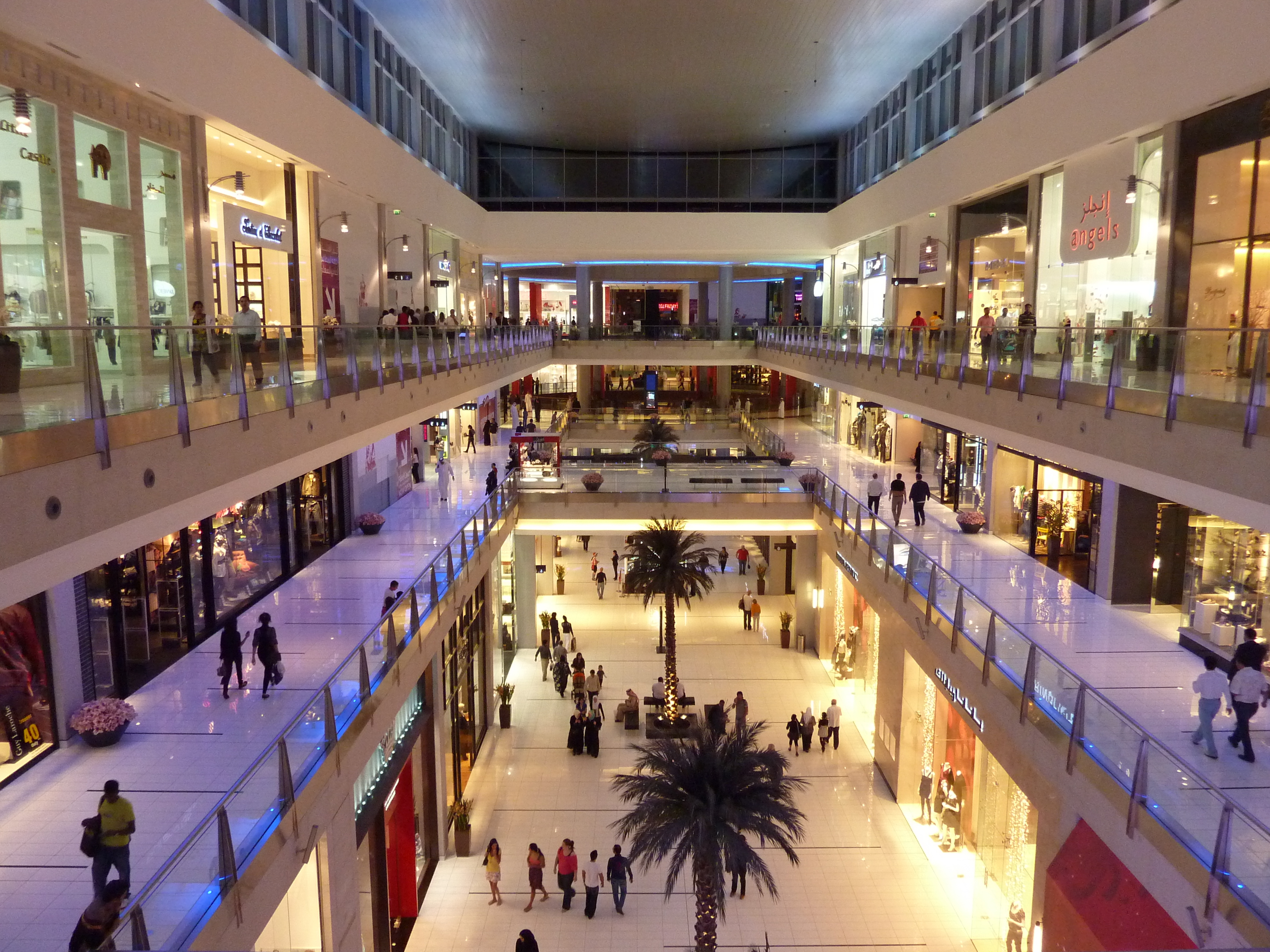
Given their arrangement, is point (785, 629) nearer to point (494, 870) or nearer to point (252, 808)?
point (494, 870)

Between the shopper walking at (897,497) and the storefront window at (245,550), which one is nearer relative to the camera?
the storefront window at (245,550)

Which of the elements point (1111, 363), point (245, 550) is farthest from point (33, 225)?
point (1111, 363)

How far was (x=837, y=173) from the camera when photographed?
36375 mm

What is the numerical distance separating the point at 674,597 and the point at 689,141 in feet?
68.6

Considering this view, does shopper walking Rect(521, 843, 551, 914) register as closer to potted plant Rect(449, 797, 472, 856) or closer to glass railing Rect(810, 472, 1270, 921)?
potted plant Rect(449, 797, 472, 856)

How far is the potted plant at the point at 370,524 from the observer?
61.7 feet

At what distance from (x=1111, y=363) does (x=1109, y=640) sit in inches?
171

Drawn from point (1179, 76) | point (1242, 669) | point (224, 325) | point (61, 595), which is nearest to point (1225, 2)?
point (1179, 76)

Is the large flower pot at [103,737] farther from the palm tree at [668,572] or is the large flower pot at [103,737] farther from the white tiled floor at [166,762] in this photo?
the palm tree at [668,572]

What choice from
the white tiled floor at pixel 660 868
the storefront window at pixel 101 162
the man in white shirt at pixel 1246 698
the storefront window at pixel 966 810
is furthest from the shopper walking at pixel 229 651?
the man in white shirt at pixel 1246 698

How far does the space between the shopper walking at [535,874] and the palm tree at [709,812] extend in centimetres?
201

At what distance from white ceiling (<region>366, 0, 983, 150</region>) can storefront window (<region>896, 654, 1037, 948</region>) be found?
1406 cm

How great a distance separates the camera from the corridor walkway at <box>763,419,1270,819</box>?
7.90 meters

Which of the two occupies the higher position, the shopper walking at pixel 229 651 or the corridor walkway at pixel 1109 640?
the shopper walking at pixel 229 651
